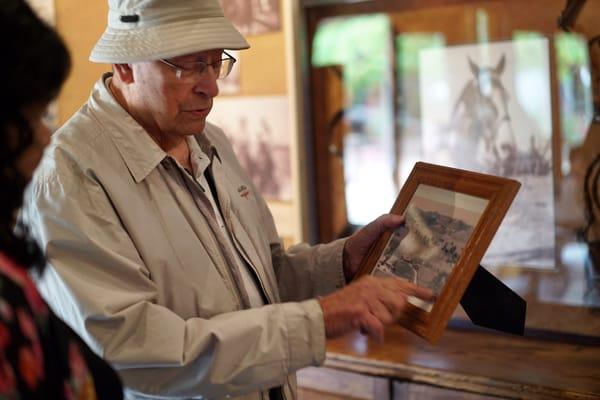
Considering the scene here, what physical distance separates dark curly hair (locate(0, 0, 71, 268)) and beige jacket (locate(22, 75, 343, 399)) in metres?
0.41

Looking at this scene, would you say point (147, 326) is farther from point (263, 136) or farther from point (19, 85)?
point (263, 136)

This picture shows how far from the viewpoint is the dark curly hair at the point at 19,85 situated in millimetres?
690

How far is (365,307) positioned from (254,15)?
49.5 inches

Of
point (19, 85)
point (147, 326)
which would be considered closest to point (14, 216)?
point (19, 85)

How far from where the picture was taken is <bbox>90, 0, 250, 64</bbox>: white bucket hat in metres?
1.24

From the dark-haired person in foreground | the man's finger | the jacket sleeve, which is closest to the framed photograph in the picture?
the man's finger

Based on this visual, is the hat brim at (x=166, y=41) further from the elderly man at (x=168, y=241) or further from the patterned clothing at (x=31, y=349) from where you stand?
the patterned clothing at (x=31, y=349)

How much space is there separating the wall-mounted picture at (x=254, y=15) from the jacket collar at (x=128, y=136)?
0.90 m

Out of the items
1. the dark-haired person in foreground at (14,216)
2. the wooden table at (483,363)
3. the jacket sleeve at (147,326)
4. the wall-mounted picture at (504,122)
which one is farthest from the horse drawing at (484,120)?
the dark-haired person in foreground at (14,216)

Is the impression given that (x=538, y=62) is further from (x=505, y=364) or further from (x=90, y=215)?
(x=90, y=215)

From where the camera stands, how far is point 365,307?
116cm

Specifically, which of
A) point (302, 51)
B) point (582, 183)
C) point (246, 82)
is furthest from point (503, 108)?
point (246, 82)

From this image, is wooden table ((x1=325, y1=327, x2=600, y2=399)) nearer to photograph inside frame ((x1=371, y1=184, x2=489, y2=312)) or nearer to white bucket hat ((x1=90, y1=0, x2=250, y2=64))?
photograph inside frame ((x1=371, y1=184, x2=489, y2=312))

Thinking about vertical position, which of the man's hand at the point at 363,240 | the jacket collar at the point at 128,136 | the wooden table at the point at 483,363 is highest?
the jacket collar at the point at 128,136
